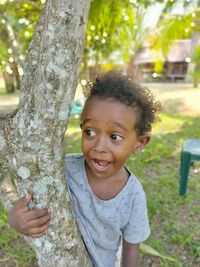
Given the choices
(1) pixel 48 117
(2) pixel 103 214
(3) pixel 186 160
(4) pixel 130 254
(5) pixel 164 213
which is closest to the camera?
(1) pixel 48 117

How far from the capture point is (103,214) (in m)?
1.42

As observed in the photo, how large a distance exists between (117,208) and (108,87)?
52 centimetres

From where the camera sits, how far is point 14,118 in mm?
1208

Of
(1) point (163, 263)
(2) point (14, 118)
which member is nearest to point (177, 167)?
(1) point (163, 263)

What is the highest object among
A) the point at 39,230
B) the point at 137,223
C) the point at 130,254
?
the point at 39,230

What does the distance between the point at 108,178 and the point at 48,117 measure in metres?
0.44

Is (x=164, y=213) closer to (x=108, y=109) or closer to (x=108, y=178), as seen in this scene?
(x=108, y=178)

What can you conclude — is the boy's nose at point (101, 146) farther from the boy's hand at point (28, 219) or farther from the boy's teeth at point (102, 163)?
the boy's hand at point (28, 219)

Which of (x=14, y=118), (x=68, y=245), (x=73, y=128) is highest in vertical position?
(x=14, y=118)

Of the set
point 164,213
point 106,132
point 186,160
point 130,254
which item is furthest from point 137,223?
point 186,160

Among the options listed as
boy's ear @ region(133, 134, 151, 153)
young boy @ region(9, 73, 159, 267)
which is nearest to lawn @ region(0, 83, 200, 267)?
boy's ear @ region(133, 134, 151, 153)

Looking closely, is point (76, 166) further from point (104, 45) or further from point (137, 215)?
point (104, 45)

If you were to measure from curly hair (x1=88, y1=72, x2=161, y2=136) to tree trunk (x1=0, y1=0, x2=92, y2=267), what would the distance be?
0.57 feet

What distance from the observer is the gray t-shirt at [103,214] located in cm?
142
